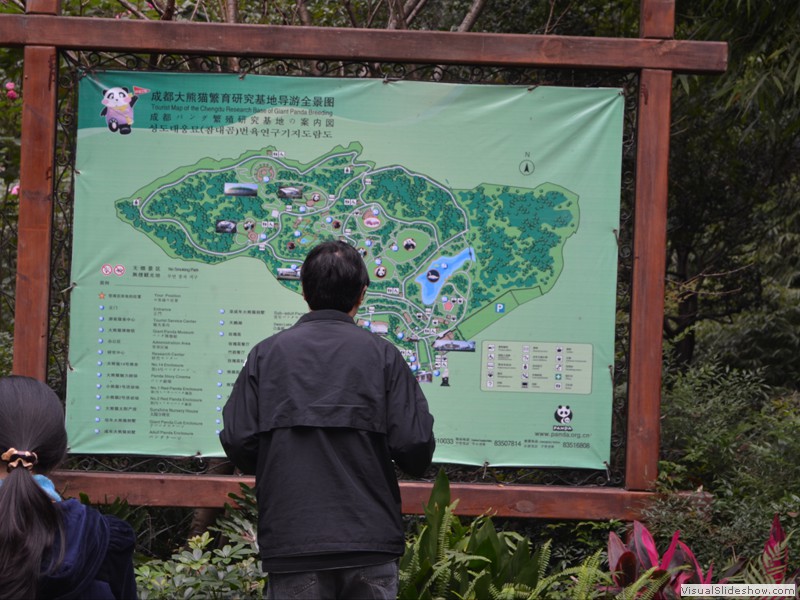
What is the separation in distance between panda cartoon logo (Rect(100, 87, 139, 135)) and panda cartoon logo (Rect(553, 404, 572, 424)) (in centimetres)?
268

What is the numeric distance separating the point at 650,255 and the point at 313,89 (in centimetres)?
196

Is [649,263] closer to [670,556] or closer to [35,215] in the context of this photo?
[670,556]

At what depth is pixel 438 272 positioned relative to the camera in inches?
197

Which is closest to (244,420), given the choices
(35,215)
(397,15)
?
(35,215)

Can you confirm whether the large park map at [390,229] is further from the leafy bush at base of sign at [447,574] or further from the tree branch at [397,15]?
the tree branch at [397,15]

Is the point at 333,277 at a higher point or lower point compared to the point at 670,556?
higher

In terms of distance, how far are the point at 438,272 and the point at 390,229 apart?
13.3 inches

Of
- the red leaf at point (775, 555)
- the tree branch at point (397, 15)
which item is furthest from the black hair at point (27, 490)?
the tree branch at point (397, 15)

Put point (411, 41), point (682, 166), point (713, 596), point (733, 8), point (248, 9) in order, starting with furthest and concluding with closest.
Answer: point (682, 166)
point (248, 9)
point (733, 8)
point (411, 41)
point (713, 596)

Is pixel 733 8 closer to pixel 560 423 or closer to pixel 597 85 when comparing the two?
pixel 597 85

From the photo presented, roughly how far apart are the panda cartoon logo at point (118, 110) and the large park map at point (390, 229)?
352 millimetres

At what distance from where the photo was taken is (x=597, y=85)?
5.18m

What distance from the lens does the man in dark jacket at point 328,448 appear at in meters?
3.05

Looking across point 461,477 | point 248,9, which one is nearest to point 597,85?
point 461,477
